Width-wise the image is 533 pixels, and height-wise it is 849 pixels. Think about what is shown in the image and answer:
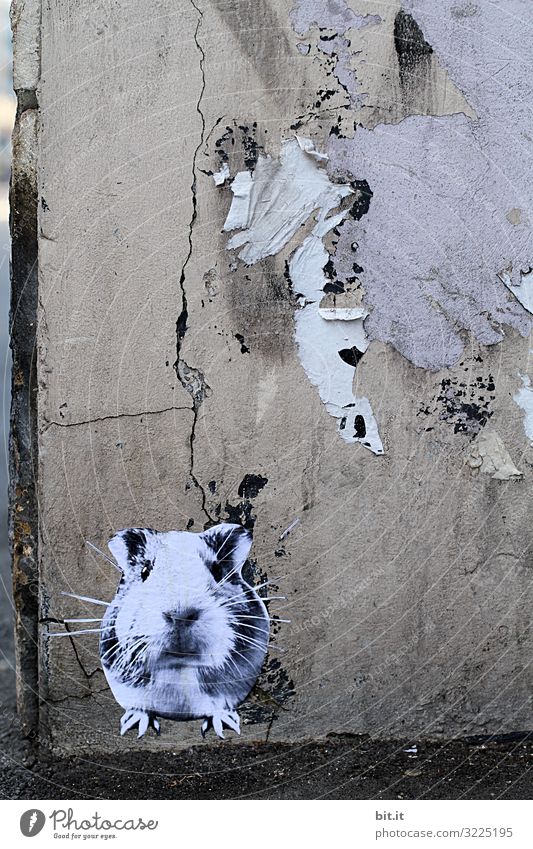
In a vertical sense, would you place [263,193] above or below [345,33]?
below

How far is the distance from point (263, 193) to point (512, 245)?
689 mm

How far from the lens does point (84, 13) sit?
2107mm

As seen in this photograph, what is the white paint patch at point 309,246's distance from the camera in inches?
84.2

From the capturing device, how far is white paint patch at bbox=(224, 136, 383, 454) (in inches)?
84.2

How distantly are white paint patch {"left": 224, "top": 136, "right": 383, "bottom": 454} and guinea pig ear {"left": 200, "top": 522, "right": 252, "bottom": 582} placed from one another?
0.39 m

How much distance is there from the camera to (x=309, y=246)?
85.0 inches

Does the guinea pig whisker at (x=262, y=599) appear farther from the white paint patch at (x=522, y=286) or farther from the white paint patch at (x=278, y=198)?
the white paint patch at (x=522, y=286)

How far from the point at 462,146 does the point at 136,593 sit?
149 centimetres

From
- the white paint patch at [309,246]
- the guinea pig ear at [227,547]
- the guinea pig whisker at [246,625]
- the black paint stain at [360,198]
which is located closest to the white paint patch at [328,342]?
the white paint patch at [309,246]

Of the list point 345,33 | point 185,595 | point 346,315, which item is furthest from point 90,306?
point 345,33

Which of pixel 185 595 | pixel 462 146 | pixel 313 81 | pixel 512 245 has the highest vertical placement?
pixel 313 81

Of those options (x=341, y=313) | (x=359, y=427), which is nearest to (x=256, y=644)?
(x=359, y=427)

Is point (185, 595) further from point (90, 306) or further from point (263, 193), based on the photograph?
point (263, 193)

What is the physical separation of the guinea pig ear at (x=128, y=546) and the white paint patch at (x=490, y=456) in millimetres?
917
